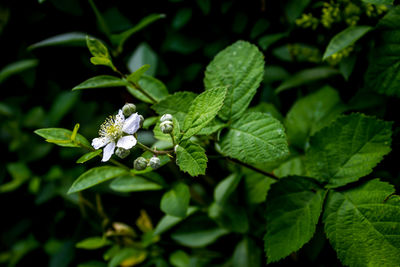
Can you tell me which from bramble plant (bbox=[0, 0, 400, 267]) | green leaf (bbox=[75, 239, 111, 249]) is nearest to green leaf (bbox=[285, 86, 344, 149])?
bramble plant (bbox=[0, 0, 400, 267])

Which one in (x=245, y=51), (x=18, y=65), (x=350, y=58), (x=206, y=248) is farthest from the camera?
(x=18, y=65)

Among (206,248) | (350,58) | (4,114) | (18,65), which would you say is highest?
(350,58)

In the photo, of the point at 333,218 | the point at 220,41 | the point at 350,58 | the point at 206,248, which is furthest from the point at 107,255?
the point at 350,58

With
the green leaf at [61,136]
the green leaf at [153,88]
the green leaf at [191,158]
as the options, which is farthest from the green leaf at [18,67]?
the green leaf at [191,158]

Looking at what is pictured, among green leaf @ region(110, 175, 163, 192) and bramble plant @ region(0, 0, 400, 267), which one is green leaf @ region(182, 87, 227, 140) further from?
green leaf @ region(110, 175, 163, 192)

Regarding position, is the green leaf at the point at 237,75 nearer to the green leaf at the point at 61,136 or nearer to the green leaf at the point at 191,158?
the green leaf at the point at 191,158

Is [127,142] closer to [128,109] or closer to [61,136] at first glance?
[128,109]

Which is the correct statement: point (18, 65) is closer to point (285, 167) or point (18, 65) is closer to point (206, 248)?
point (206, 248)
